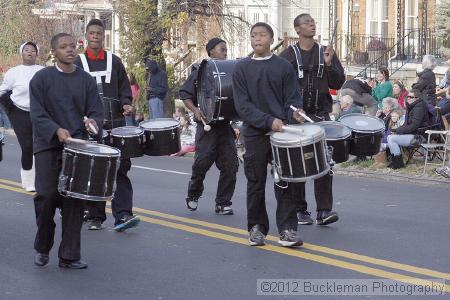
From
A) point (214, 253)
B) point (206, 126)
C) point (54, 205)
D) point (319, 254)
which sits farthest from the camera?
point (206, 126)

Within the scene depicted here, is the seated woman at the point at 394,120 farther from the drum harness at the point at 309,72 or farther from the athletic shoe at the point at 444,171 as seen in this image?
the drum harness at the point at 309,72

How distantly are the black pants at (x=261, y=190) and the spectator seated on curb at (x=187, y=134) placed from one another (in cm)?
1224

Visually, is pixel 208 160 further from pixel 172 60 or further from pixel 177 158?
pixel 172 60

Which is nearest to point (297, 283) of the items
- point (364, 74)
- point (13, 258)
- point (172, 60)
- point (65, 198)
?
point (65, 198)

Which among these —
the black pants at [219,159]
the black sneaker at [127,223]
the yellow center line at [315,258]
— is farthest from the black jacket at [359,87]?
the black sneaker at [127,223]

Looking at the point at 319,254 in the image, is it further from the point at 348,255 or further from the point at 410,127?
the point at 410,127

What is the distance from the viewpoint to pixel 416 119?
17375 mm

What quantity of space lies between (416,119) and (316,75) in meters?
6.69

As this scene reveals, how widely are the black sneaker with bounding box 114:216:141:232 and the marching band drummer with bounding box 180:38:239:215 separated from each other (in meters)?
1.59

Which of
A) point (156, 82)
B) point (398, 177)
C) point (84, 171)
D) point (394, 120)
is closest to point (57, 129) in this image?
point (84, 171)

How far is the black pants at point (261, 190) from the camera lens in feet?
32.0

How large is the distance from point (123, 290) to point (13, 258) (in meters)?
1.71

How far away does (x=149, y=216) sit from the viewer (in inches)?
476

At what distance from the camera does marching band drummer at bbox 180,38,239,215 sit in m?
12.1
